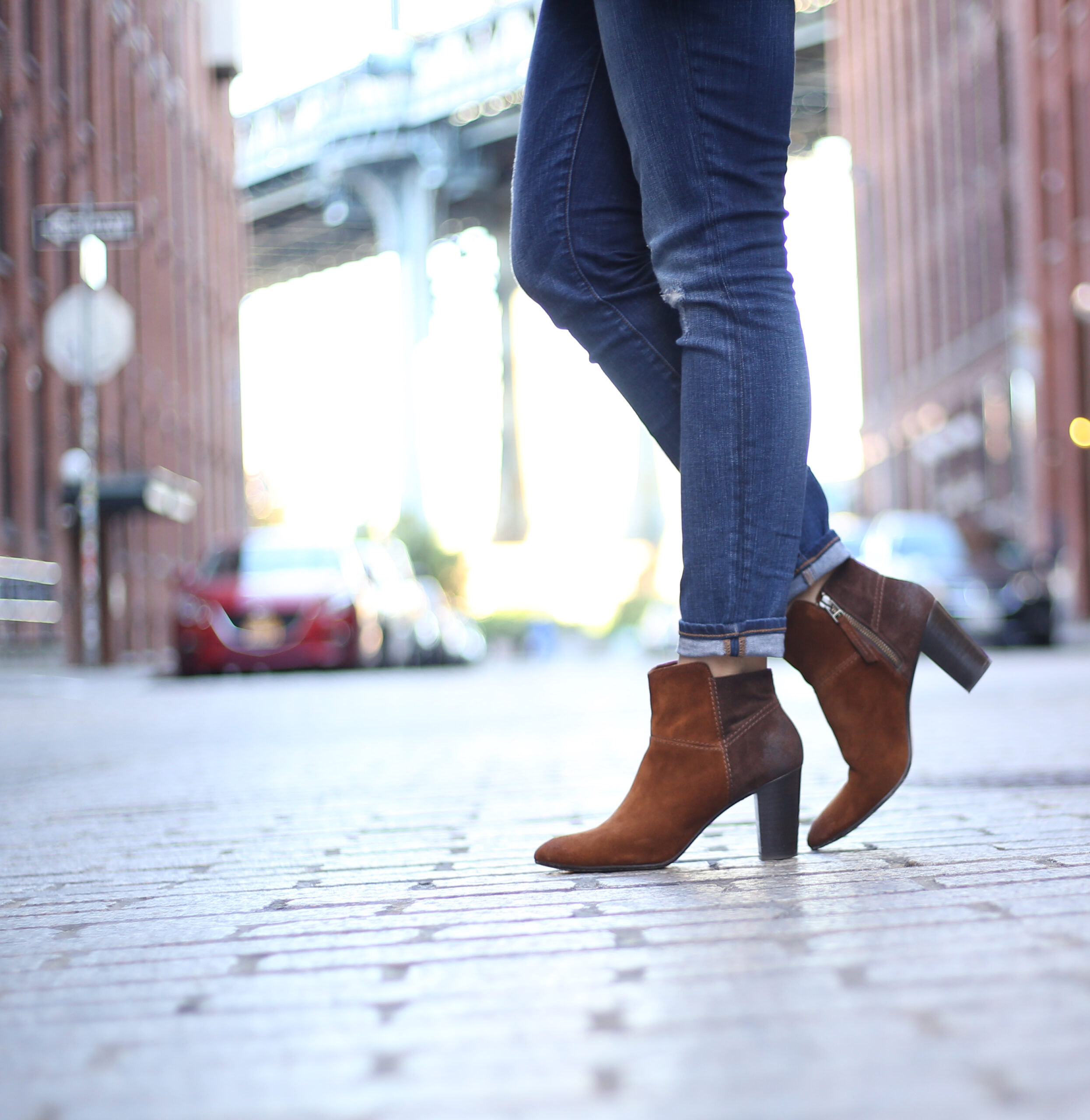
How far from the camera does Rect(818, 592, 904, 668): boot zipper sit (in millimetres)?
2387

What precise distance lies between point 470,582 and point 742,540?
42.1m

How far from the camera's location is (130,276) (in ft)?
105

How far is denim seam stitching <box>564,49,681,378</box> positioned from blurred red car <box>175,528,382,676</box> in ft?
43.2

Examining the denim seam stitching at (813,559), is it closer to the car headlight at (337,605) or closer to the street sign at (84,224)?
the street sign at (84,224)

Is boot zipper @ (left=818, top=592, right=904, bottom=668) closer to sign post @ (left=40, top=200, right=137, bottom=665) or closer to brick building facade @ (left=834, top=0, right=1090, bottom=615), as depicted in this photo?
sign post @ (left=40, top=200, right=137, bottom=665)

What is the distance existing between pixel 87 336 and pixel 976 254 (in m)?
35.1

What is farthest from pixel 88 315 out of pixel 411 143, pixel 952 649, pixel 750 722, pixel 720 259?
pixel 411 143

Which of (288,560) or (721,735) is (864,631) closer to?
(721,735)

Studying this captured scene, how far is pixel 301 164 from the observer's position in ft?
201

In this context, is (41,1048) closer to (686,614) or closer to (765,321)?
(686,614)

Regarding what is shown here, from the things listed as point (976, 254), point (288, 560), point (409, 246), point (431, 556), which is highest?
point (409, 246)

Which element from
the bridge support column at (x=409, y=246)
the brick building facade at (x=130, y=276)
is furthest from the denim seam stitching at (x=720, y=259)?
the bridge support column at (x=409, y=246)

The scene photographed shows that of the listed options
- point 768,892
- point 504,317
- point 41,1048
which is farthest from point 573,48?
point 504,317

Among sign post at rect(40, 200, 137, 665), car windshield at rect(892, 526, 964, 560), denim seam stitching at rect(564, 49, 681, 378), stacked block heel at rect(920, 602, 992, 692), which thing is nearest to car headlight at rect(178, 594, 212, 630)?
sign post at rect(40, 200, 137, 665)
